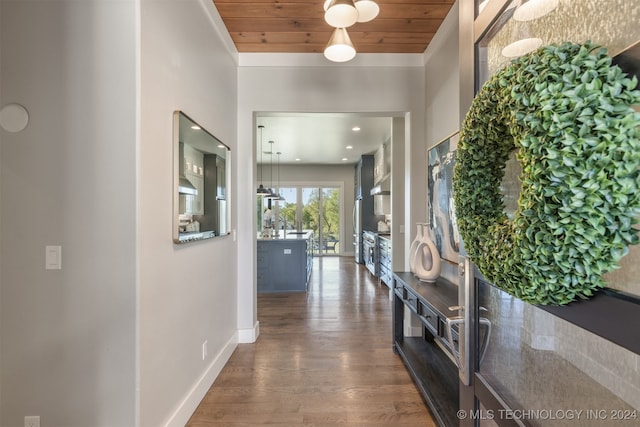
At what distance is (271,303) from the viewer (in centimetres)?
429

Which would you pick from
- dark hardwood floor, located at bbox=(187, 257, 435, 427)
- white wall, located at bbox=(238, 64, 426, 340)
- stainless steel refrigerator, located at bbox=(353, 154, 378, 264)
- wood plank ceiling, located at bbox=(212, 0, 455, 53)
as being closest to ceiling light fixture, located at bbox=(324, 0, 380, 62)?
wood plank ceiling, located at bbox=(212, 0, 455, 53)

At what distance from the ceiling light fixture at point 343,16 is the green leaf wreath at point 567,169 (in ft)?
3.26

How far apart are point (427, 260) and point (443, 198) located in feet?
1.82

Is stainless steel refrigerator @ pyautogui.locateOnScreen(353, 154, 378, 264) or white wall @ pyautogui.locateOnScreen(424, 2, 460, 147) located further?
stainless steel refrigerator @ pyautogui.locateOnScreen(353, 154, 378, 264)

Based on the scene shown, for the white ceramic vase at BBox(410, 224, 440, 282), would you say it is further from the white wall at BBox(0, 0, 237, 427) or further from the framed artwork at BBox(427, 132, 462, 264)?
the white wall at BBox(0, 0, 237, 427)

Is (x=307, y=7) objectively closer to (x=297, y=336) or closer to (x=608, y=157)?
(x=608, y=157)

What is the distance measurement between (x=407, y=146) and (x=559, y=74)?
8.36 feet

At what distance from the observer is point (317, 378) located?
2.36 meters

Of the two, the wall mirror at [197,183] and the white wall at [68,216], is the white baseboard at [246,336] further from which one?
the white wall at [68,216]

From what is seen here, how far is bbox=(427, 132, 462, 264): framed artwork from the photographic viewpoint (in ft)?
7.41

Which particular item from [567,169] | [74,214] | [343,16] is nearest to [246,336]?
[74,214]

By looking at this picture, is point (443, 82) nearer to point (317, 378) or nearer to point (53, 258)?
point (317, 378)

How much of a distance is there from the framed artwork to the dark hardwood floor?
116cm

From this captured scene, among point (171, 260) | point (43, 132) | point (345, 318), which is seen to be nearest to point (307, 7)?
point (43, 132)
